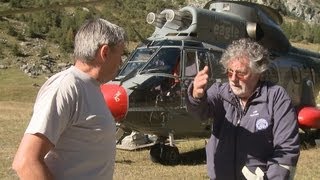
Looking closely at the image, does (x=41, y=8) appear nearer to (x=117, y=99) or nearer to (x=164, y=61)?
(x=117, y=99)

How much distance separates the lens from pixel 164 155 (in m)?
9.12

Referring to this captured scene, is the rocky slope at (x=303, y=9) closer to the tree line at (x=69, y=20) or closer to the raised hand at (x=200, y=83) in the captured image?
the tree line at (x=69, y=20)

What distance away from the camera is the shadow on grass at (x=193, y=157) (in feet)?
31.0

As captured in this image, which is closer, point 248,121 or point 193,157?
point 248,121

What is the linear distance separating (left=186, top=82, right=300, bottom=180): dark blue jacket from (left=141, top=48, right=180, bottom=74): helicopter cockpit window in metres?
5.45

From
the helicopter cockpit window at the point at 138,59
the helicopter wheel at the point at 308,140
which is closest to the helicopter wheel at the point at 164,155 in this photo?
the helicopter cockpit window at the point at 138,59

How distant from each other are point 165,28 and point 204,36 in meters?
0.68

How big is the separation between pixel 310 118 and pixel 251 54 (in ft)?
24.3

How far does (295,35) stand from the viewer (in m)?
59.5

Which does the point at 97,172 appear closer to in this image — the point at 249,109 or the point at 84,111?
the point at 84,111

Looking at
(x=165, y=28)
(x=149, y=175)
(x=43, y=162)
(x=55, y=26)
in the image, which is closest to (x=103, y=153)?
(x=43, y=162)

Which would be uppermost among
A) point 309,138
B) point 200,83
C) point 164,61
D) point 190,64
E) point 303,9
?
point 200,83

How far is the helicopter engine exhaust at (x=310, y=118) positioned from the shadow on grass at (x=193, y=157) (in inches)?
75.6

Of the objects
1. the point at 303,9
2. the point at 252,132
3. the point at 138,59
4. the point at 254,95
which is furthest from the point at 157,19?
the point at 303,9
